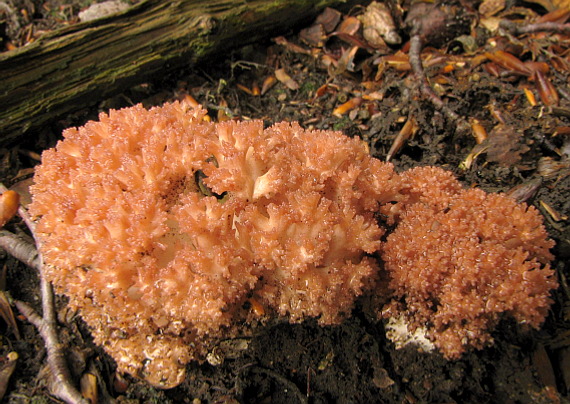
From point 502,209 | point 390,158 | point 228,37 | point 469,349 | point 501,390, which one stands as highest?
point 228,37

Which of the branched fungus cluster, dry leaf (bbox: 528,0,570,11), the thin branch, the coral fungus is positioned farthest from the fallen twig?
dry leaf (bbox: 528,0,570,11)

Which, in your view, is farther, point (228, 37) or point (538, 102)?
point (228, 37)

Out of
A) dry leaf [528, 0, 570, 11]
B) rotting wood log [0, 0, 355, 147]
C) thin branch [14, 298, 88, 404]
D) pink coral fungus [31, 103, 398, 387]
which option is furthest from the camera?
dry leaf [528, 0, 570, 11]

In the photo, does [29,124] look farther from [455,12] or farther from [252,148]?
[455,12]

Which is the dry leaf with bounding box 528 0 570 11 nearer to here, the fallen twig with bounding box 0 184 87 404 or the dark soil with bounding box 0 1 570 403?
the dark soil with bounding box 0 1 570 403

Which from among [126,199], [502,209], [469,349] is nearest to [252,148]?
[126,199]

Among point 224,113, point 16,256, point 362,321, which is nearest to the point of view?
point 362,321

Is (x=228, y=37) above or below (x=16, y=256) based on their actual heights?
above

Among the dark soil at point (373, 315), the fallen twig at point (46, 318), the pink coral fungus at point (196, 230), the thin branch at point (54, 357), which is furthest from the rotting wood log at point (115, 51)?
the thin branch at point (54, 357)
